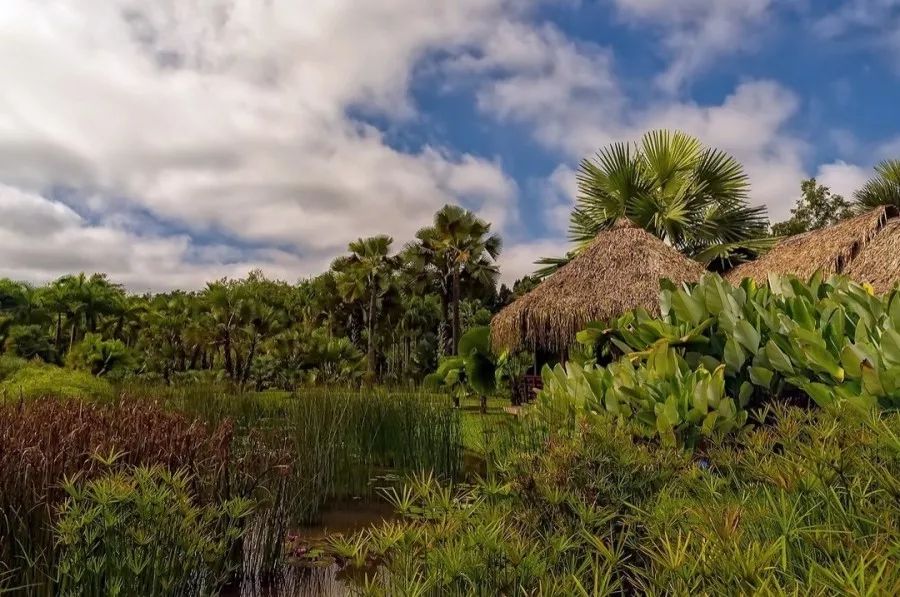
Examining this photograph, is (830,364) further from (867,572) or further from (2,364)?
(2,364)

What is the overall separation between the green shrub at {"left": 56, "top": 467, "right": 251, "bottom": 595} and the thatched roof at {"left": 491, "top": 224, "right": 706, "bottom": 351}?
8.65 m

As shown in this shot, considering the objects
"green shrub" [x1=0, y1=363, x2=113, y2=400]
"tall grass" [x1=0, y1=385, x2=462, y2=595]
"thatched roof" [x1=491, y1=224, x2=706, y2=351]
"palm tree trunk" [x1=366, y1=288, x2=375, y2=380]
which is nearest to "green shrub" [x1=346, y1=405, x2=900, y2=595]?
"tall grass" [x1=0, y1=385, x2=462, y2=595]

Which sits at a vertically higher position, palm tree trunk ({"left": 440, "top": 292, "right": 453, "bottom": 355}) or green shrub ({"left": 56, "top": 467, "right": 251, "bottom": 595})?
palm tree trunk ({"left": 440, "top": 292, "right": 453, "bottom": 355})

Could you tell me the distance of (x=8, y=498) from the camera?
2.61 m

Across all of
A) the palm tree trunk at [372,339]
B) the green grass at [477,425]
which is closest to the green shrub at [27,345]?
the palm tree trunk at [372,339]

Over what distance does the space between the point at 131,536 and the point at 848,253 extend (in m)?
9.86

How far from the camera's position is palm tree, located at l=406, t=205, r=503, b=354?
24.1m

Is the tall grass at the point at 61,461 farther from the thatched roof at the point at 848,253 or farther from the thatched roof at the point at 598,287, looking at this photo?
the thatched roof at the point at 598,287

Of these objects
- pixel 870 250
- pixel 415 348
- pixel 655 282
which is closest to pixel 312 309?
pixel 415 348

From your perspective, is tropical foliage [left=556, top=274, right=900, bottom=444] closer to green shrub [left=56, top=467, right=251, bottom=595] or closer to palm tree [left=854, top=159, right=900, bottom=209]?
green shrub [left=56, top=467, right=251, bottom=595]

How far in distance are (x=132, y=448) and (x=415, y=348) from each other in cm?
2847

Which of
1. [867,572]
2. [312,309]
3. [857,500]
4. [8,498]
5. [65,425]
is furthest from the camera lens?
[312,309]

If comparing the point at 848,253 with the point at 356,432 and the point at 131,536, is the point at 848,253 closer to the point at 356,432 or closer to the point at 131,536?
the point at 356,432

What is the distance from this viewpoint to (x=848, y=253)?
30.1 ft
